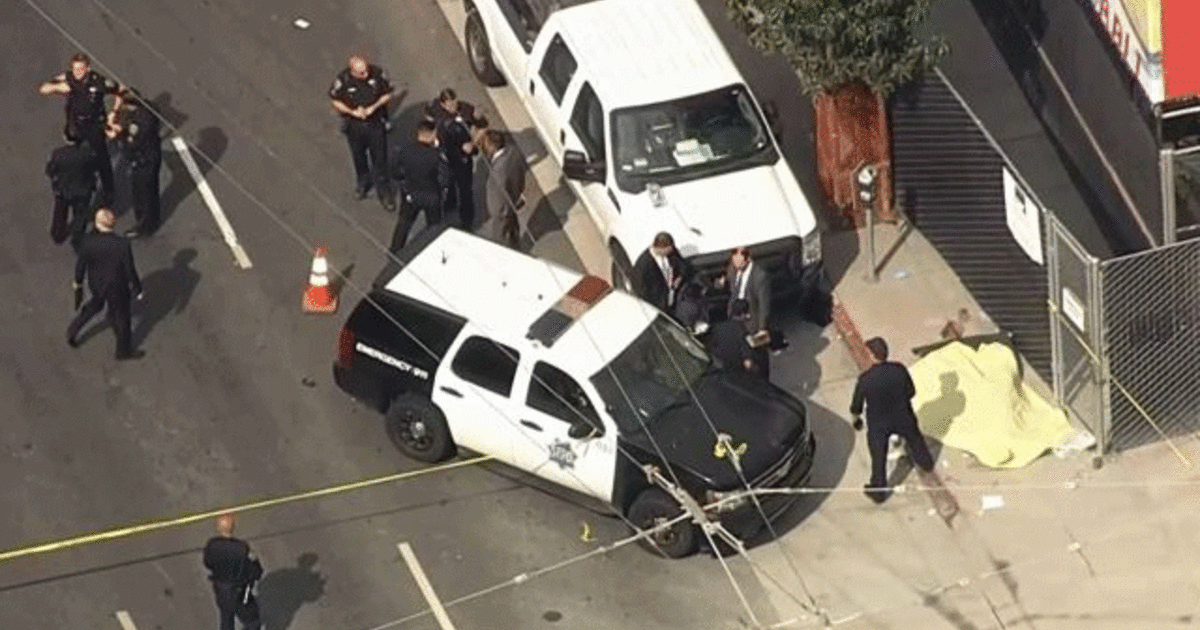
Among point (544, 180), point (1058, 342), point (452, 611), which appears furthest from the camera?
point (544, 180)

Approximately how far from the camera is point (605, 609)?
23.5m

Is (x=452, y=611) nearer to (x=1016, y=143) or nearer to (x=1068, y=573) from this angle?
(x=1068, y=573)

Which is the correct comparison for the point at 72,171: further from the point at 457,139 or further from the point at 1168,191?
the point at 1168,191

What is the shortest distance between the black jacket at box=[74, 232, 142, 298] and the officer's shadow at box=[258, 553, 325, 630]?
3.07 meters

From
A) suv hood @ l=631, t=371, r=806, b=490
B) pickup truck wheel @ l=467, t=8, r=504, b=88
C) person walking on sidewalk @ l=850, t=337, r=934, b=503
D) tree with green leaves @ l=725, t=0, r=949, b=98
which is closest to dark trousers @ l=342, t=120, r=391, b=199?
pickup truck wheel @ l=467, t=8, r=504, b=88

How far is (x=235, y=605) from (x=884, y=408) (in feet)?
18.0

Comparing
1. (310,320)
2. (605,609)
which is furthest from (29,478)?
(605,609)

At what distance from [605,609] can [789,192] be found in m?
4.71

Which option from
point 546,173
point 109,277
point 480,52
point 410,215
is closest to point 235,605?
point 109,277

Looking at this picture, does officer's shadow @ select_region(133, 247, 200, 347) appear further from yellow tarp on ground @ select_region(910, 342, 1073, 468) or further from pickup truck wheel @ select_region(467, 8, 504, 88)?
yellow tarp on ground @ select_region(910, 342, 1073, 468)

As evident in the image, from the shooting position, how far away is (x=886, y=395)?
2383cm

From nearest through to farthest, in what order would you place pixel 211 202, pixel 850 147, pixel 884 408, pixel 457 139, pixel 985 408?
pixel 884 408, pixel 985 408, pixel 457 139, pixel 850 147, pixel 211 202

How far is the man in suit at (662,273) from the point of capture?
83.0 ft

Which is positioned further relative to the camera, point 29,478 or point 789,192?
point 789,192
